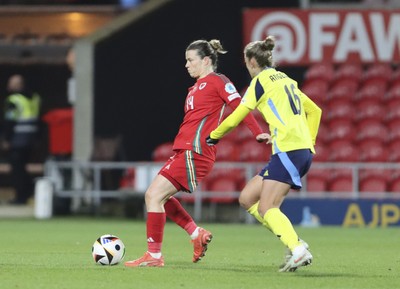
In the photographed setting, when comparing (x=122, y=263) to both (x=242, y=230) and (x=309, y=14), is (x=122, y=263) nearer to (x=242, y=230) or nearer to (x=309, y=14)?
(x=242, y=230)

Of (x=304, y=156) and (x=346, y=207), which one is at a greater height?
(x=304, y=156)

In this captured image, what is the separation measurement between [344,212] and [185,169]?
841 centimetres

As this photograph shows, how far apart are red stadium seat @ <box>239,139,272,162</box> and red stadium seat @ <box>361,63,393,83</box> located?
2.58 metres

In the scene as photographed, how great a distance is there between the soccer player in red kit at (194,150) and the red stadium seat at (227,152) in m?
9.30

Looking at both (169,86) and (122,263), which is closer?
(122,263)

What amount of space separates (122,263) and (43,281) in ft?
5.74

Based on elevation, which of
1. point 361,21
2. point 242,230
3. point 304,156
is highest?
point 361,21

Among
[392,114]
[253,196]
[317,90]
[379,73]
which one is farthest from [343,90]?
[253,196]

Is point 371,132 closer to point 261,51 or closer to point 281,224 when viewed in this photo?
point 261,51

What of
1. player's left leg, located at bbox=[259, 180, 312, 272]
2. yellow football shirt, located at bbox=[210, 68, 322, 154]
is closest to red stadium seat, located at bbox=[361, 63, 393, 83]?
yellow football shirt, located at bbox=[210, 68, 322, 154]

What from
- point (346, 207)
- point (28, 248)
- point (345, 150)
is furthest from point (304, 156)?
point (345, 150)

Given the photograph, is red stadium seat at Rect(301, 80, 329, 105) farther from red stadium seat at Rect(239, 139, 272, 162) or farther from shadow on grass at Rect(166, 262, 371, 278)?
shadow on grass at Rect(166, 262, 371, 278)

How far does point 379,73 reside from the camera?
21.5 meters

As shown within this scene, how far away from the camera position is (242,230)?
1727 cm
